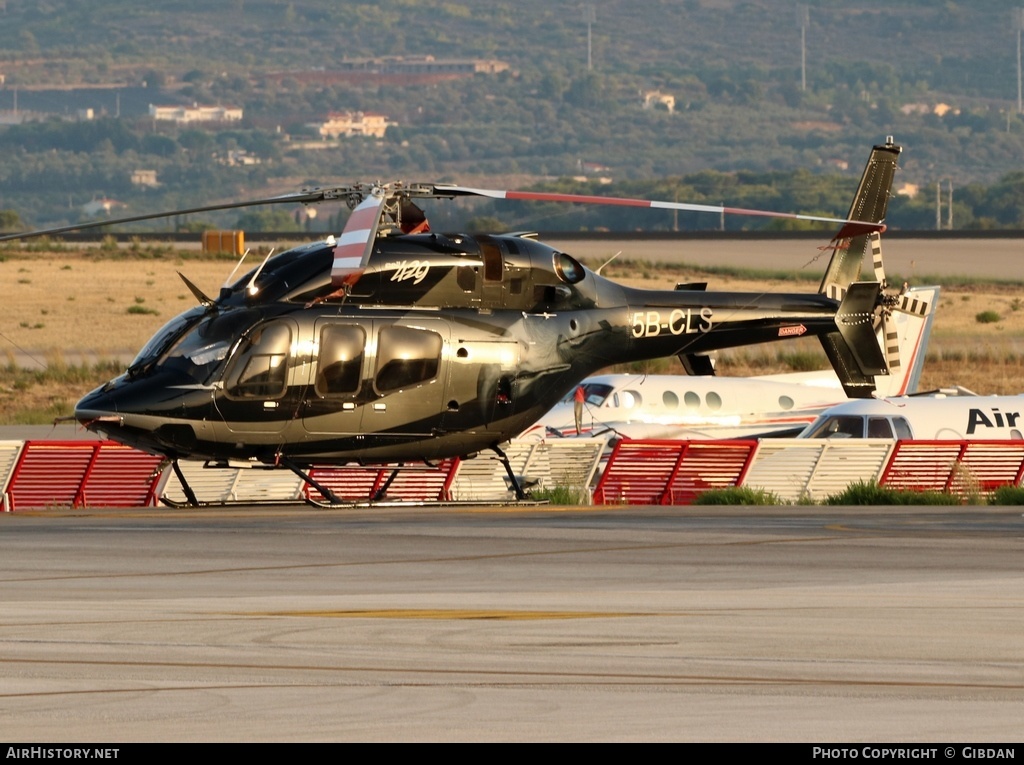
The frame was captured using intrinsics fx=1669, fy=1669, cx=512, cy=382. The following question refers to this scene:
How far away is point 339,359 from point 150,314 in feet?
134

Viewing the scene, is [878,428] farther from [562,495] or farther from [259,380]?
[259,380]

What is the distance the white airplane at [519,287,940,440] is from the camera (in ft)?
96.0

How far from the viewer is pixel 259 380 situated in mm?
18359

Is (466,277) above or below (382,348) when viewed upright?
above

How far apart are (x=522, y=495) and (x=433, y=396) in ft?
6.92

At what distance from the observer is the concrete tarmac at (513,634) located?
8422mm

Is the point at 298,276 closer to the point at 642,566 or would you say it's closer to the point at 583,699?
the point at 642,566

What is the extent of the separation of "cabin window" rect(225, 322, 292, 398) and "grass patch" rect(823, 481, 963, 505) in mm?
8704

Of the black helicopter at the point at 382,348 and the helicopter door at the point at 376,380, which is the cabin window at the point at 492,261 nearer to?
the black helicopter at the point at 382,348

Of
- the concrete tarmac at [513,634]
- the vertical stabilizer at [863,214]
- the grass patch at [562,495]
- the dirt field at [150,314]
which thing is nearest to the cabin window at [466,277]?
the concrete tarmac at [513,634]

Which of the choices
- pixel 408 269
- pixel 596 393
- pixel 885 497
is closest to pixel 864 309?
pixel 885 497

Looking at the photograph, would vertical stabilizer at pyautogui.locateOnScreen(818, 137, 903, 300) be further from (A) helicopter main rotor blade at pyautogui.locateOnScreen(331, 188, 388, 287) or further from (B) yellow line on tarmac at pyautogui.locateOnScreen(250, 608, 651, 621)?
(B) yellow line on tarmac at pyautogui.locateOnScreen(250, 608, 651, 621)

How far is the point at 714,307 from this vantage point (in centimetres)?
2116

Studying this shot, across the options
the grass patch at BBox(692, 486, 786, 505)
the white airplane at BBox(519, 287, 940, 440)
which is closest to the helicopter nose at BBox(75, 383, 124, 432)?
the grass patch at BBox(692, 486, 786, 505)
